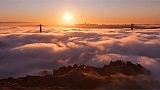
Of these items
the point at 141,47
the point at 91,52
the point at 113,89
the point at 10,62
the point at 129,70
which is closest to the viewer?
the point at 113,89

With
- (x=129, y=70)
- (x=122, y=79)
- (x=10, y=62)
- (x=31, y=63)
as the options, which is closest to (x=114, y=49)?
(x=31, y=63)

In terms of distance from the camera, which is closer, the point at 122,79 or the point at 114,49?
the point at 122,79

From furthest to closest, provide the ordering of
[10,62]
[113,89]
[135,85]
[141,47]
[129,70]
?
[141,47], [10,62], [129,70], [135,85], [113,89]

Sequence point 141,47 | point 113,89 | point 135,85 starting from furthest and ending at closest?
point 141,47 < point 135,85 < point 113,89

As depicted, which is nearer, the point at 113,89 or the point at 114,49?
the point at 113,89

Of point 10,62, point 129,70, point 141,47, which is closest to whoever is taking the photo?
point 129,70

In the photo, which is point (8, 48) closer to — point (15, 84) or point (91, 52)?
point (91, 52)

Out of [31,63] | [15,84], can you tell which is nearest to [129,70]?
[15,84]

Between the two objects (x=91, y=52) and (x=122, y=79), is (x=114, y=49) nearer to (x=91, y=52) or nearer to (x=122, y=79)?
(x=91, y=52)
